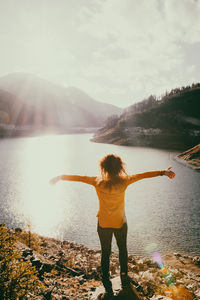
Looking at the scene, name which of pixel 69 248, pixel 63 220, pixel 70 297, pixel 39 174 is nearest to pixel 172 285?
pixel 70 297

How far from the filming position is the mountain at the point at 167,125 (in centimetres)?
10750

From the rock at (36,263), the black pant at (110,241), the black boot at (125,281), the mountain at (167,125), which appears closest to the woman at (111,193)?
the black pant at (110,241)

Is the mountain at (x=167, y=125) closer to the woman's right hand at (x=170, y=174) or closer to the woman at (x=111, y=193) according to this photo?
the woman's right hand at (x=170, y=174)

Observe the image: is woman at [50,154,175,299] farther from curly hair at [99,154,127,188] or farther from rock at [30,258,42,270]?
rock at [30,258,42,270]

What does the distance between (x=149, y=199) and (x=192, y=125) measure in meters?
113

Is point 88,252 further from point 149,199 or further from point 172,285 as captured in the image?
point 149,199

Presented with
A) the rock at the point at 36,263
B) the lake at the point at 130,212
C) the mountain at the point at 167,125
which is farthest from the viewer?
the mountain at the point at 167,125

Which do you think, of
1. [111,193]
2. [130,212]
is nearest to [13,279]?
[111,193]

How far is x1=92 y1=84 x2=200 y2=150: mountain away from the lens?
10750cm

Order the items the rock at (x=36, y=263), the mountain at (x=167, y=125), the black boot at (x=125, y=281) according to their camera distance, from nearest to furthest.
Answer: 1. the black boot at (x=125, y=281)
2. the rock at (x=36, y=263)
3. the mountain at (x=167, y=125)

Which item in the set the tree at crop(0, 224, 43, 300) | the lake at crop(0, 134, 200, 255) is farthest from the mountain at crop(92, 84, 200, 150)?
the tree at crop(0, 224, 43, 300)

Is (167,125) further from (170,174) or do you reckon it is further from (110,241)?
(110,241)

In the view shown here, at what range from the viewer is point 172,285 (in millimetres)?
6543

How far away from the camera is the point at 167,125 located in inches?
4968
